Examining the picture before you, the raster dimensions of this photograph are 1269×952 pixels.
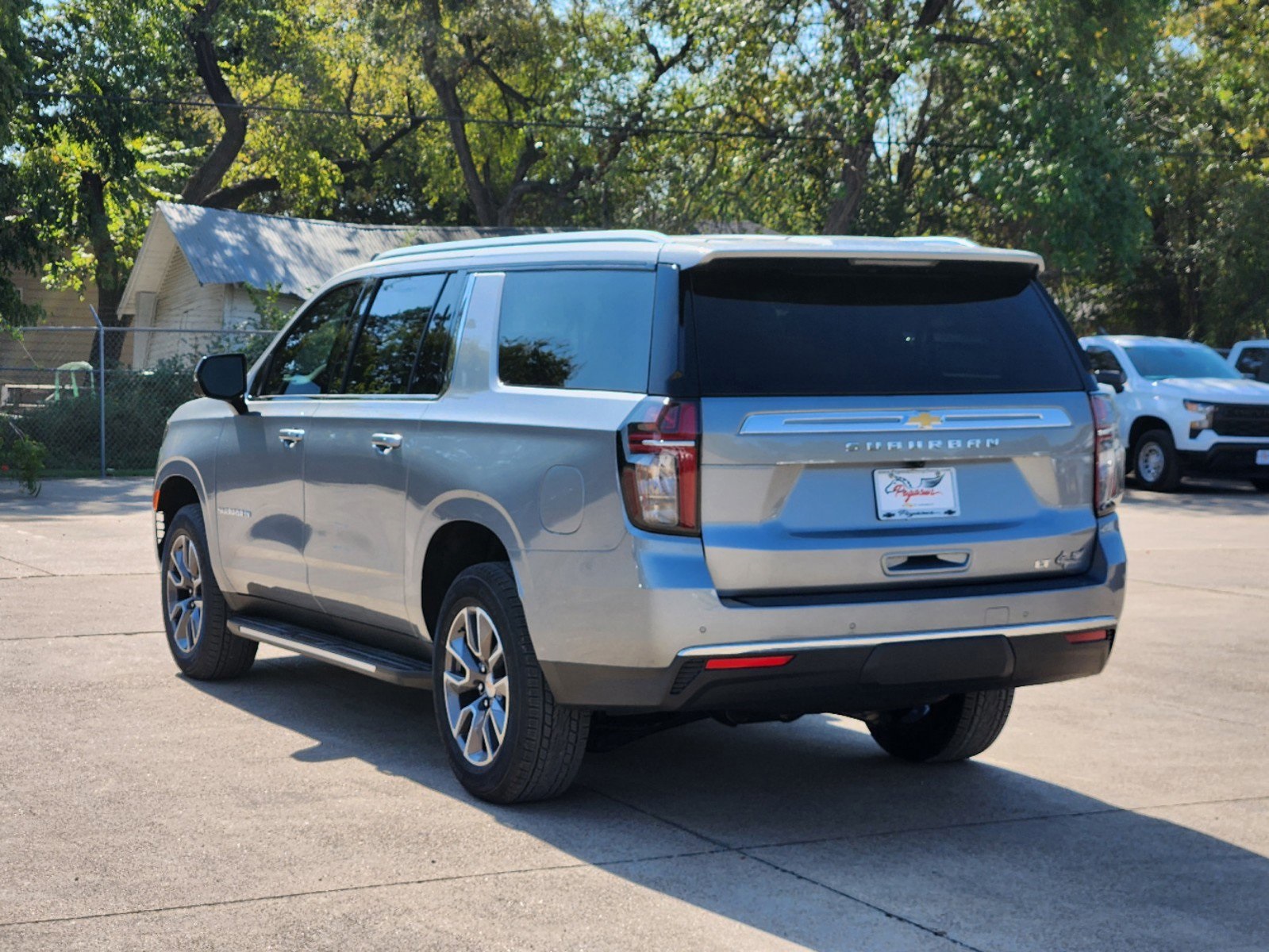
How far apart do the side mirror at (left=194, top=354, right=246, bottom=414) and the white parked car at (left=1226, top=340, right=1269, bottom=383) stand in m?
19.1

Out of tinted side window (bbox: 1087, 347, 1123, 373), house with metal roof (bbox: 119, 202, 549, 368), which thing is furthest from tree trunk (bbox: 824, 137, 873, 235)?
tinted side window (bbox: 1087, 347, 1123, 373)

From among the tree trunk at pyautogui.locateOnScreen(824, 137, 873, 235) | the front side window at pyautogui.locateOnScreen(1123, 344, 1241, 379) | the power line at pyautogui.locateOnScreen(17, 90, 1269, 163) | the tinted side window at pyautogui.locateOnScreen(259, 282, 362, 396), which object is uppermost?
the power line at pyautogui.locateOnScreen(17, 90, 1269, 163)

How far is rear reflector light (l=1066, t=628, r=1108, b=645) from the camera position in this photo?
5619 millimetres

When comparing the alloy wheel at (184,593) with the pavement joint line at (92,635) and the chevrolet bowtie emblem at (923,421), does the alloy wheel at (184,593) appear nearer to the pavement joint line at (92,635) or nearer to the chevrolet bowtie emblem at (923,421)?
the pavement joint line at (92,635)

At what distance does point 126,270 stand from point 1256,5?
30.0 meters

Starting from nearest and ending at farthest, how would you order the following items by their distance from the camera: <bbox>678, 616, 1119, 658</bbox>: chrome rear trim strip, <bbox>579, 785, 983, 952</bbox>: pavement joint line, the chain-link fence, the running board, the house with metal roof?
<bbox>579, 785, 983, 952</bbox>: pavement joint line
<bbox>678, 616, 1119, 658</bbox>: chrome rear trim strip
the running board
the chain-link fence
the house with metal roof

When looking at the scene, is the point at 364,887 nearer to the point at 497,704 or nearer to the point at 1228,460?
the point at 497,704

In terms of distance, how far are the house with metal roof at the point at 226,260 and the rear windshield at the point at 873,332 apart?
28.1 metres

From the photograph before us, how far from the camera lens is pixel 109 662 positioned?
8539 mm

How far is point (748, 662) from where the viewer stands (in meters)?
5.11

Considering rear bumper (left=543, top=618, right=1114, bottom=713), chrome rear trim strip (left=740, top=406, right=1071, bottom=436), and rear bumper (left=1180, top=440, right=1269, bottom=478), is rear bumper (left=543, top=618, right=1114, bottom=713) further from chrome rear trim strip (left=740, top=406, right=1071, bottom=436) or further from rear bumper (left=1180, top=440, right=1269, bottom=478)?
rear bumper (left=1180, top=440, right=1269, bottom=478)

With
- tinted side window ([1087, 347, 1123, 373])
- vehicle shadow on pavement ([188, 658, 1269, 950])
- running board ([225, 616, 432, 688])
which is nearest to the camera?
vehicle shadow on pavement ([188, 658, 1269, 950])

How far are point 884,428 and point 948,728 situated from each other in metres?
1.71

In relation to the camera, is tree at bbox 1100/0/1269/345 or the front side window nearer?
the front side window
